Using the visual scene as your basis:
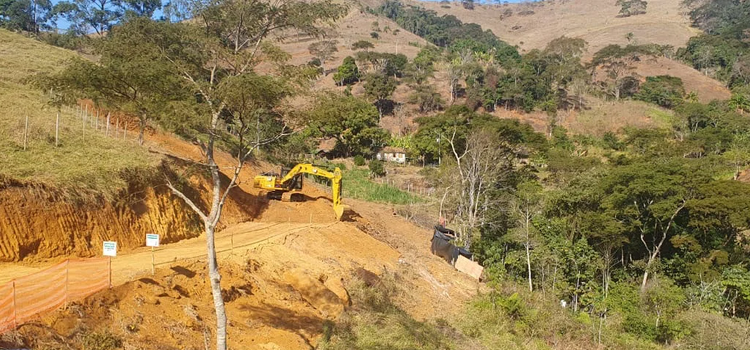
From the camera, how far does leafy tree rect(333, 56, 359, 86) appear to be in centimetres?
8562

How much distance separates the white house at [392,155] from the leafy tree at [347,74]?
28569mm

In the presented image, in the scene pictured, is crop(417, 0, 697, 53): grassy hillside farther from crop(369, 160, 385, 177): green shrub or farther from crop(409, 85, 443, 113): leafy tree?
crop(369, 160, 385, 177): green shrub

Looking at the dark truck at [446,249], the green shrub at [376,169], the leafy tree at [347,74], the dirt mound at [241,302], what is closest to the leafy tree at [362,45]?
the leafy tree at [347,74]

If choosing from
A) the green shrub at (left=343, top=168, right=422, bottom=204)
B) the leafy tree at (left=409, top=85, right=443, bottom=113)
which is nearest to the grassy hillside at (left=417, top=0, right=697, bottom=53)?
the leafy tree at (left=409, top=85, right=443, bottom=113)

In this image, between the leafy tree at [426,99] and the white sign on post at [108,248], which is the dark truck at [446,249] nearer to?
the white sign on post at [108,248]

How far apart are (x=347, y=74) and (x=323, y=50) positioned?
65.0 feet

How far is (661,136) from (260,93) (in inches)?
2115

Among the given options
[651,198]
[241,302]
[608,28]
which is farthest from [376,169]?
[608,28]

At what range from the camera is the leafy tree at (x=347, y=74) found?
85.6m

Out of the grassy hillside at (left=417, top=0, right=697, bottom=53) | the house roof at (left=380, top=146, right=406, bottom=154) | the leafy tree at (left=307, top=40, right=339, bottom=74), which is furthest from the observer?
the grassy hillside at (left=417, top=0, right=697, bottom=53)

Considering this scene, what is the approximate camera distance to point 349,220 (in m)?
24.5

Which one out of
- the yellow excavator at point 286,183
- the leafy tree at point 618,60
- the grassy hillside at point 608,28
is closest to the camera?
the yellow excavator at point 286,183

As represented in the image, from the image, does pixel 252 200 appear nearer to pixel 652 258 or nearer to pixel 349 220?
pixel 349 220

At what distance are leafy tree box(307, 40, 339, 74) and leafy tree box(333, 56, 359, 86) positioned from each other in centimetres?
1399
